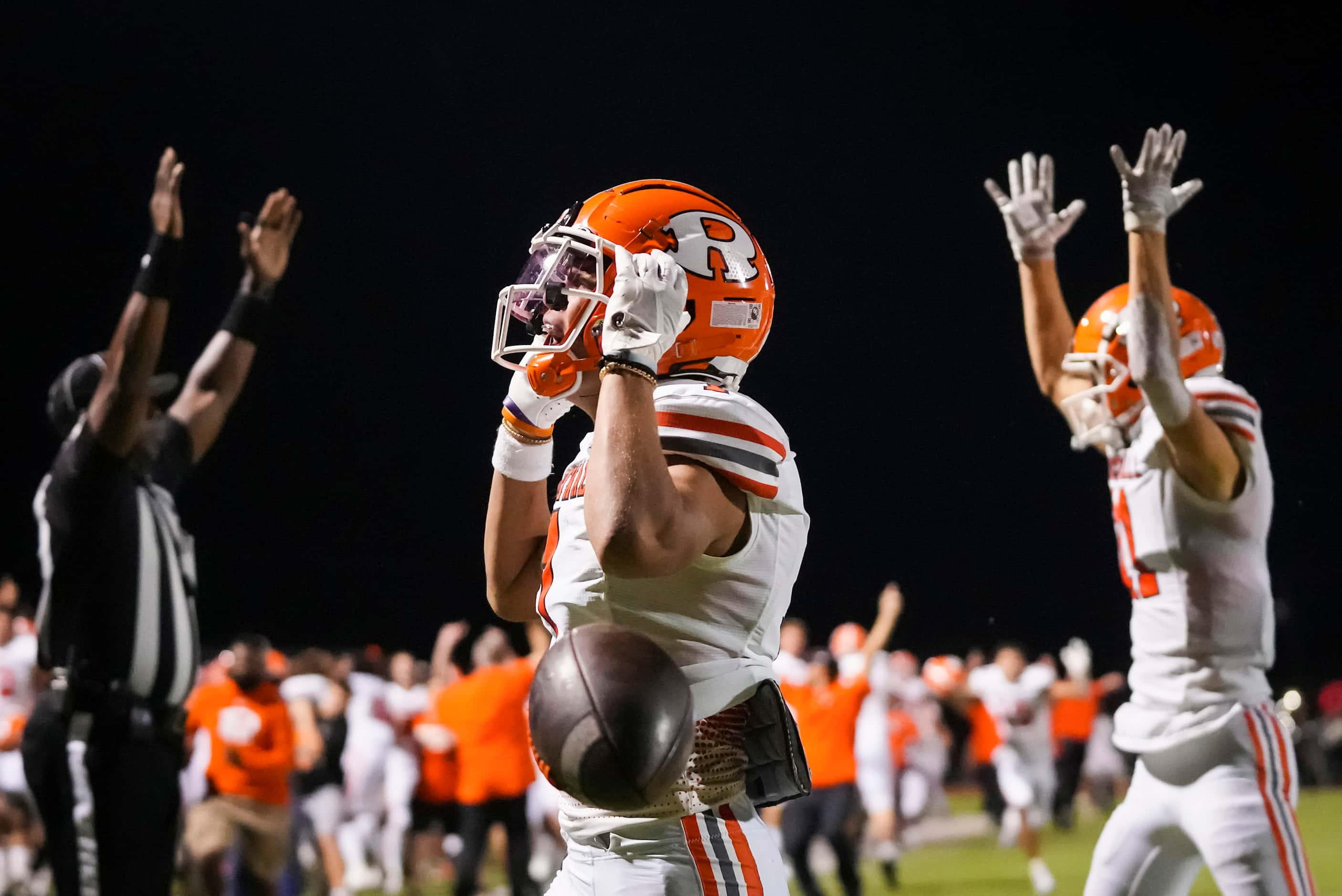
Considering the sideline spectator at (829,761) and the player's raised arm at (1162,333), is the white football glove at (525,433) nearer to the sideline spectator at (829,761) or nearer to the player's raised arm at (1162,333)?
the player's raised arm at (1162,333)

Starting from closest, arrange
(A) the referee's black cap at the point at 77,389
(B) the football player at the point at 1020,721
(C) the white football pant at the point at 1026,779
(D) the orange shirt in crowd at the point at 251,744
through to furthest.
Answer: (A) the referee's black cap at the point at 77,389 < (D) the orange shirt in crowd at the point at 251,744 < (C) the white football pant at the point at 1026,779 < (B) the football player at the point at 1020,721

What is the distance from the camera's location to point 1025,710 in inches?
456

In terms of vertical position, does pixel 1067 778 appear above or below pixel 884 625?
A: below

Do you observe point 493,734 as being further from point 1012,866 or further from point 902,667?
point 902,667

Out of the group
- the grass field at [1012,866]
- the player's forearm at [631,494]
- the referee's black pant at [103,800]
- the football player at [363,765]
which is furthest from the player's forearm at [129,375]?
the football player at [363,765]

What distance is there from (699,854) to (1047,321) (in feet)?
9.66

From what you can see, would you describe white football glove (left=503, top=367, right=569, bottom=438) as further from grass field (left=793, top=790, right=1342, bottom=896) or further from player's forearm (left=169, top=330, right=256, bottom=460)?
grass field (left=793, top=790, right=1342, bottom=896)

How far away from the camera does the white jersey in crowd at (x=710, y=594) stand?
2.08 metres

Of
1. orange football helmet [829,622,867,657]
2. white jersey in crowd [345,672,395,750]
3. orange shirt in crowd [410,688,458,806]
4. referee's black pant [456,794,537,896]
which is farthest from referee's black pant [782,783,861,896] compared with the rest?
white jersey in crowd [345,672,395,750]

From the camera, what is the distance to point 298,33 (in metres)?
19.7

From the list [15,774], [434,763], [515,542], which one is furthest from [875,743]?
[515,542]

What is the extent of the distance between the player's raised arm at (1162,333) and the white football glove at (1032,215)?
0.91 m

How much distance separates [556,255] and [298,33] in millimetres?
19101

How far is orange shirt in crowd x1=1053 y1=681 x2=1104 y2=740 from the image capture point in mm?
13133
